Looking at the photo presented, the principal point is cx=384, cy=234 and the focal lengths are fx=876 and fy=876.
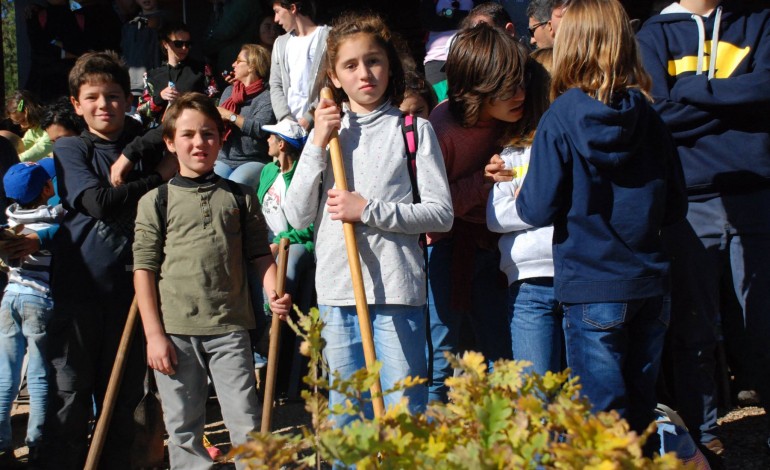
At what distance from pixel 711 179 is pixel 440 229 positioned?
4.41ft

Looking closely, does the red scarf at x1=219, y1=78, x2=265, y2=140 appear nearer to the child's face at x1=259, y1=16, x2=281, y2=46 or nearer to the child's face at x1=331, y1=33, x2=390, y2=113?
the child's face at x1=259, y1=16, x2=281, y2=46

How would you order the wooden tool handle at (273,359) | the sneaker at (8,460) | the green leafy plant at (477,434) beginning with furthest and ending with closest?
the sneaker at (8,460) → the wooden tool handle at (273,359) → the green leafy plant at (477,434)

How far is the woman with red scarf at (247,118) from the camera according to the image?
650 cm

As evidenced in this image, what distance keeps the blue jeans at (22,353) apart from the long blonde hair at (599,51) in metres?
3.09

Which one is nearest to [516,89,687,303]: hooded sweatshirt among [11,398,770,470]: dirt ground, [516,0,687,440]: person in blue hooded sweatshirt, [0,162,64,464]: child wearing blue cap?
[516,0,687,440]: person in blue hooded sweatshirt

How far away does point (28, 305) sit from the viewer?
468 centimetres

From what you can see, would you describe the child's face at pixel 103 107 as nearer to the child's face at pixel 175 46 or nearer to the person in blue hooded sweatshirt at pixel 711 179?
the person in blue hooded sweatshirt at pixel 711 179

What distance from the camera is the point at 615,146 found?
3.01m

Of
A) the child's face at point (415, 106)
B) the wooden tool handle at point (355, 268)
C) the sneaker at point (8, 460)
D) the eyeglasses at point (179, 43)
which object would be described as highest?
the eyeglasses at point (179, 43)

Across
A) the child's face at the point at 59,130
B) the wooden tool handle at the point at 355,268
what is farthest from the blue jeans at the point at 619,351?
the child's face at the point at 59,130

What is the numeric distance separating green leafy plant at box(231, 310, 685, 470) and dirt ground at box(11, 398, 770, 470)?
9.03 ft

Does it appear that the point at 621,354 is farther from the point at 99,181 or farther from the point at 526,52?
the point at 99,181

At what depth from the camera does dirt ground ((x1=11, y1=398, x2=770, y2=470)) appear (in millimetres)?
4242

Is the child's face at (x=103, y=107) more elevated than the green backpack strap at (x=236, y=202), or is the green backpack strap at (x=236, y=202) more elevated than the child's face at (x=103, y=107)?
the child's face at (x=103, y=107)
